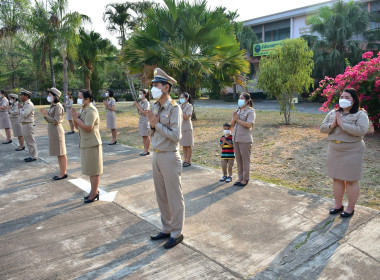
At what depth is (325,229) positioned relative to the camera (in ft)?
11.8

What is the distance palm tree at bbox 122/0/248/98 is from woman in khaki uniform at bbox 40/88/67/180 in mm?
6846

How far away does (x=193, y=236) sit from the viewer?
3.50 meters

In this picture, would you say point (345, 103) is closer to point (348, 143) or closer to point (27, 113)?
point (348, 143)

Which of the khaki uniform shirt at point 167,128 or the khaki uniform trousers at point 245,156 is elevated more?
the khaki uniform shirt at point 167,128

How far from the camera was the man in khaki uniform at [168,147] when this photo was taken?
323 cm

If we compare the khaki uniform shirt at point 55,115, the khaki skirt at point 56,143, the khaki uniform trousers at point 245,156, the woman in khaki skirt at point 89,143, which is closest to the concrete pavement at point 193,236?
the khaki uniform trousers at point 245,156

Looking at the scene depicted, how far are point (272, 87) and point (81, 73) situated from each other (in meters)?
16.0

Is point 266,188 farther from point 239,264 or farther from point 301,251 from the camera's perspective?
point 239,264

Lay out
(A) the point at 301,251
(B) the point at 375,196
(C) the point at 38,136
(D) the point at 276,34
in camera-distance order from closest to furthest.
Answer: (A) the point at 301,251 < (B) the point at 375,196 < (C) the point at 38,136 < (D) the point at 276,34

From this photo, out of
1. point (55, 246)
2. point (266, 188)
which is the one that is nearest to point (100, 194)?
point (55, 246)

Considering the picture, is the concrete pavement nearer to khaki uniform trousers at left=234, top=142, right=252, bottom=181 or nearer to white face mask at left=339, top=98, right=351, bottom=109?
khaki uniform trousers at left=234, top=142, right=252, bottom=181

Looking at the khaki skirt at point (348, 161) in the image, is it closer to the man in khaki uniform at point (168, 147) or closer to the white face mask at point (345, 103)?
the white face mask at point (345, 103)

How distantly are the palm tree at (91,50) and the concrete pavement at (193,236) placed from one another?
63.1 feet

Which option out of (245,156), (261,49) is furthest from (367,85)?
(261,49)
